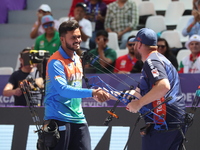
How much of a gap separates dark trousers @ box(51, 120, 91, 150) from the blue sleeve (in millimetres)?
414

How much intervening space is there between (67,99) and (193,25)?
227 inches

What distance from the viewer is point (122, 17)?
38.7 ft

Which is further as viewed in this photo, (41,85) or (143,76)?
(41,85)

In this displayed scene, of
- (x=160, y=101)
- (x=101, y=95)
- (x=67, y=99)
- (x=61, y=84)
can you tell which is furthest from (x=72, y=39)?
(x=160, y=101)

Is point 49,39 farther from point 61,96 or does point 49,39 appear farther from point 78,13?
point 61,96

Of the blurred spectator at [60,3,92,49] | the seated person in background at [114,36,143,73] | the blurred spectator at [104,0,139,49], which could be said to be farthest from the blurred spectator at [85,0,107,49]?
the seated person in background at [114,36,143,73]

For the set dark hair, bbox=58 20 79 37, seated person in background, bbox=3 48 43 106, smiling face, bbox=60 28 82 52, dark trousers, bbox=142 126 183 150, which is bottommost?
seated person in background, bbox=3 48 43 106

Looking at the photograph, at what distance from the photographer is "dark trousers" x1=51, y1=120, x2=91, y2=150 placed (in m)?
5.44

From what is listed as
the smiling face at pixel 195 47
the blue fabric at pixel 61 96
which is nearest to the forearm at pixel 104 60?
the smiling face at pixel 195 47

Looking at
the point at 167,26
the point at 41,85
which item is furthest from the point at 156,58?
the point at 167,26

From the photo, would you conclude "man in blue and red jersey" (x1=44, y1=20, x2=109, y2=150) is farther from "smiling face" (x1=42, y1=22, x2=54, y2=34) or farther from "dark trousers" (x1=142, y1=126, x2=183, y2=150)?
"smiling face" (x1=42, y1=22, x2=54, y2=34)

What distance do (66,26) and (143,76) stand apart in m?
1.03

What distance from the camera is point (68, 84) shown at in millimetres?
5430

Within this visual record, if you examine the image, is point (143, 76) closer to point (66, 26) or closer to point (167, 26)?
point (66, 26)
